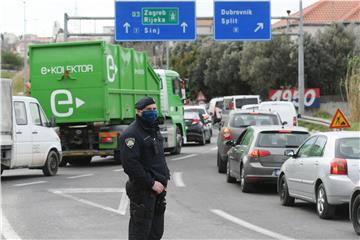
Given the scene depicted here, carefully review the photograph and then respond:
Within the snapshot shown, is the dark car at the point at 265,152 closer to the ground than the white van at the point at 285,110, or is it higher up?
closer to the ground

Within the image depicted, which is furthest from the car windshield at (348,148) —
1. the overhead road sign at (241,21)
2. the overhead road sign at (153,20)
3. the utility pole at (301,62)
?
the utility pole at (301,62)

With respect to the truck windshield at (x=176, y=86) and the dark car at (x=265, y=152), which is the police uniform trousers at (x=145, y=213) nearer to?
the dark car at (x=265, y=152)

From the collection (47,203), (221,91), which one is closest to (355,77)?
(47,203)

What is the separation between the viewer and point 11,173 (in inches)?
906

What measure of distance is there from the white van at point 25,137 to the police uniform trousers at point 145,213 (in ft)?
36.9

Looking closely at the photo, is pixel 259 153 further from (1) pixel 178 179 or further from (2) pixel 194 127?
(2) pixel 194 127

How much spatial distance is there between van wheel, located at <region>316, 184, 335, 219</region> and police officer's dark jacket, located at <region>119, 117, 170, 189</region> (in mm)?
5124

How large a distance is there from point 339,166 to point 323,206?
29.8 inches

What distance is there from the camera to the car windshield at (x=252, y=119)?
2200cm

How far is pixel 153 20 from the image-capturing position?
36.2 meters

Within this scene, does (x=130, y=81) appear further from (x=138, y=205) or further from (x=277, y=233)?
(x=138, y=205)

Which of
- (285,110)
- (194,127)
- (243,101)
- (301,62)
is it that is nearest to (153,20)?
(194,127)

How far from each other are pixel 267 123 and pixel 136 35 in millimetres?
15307

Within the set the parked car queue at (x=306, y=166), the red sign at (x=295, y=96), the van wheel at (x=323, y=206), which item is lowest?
the van wheel at (x=323, y=206)
